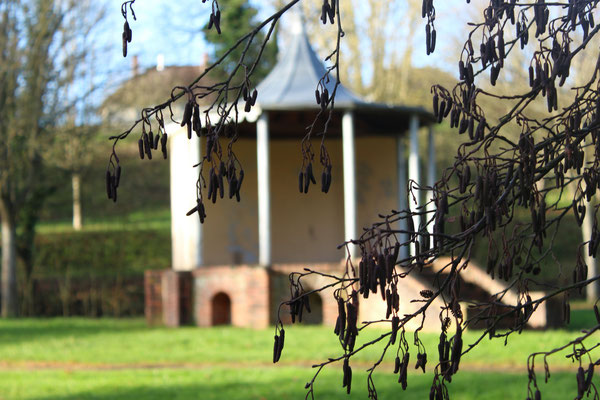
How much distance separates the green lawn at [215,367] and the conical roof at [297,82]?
395cm

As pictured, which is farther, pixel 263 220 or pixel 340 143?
pixel 340 143

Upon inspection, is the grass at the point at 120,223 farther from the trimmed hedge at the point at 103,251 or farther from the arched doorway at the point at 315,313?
the arched doorway at the point at 315,313

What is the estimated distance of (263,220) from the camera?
50.8ft

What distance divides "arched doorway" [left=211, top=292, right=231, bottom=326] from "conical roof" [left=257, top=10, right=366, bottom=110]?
3.57 meters

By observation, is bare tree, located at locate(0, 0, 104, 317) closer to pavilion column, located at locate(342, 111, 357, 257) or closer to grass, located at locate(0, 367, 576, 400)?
pavilion column, located at locate(342, 111, 357, 257)

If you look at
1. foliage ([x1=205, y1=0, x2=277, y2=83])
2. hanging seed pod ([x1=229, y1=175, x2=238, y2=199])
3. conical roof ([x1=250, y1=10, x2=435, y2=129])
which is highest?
foliage ([x1=205, y1=0, x2=277, y2=83])

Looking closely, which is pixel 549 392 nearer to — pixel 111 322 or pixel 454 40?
pixel 111 322

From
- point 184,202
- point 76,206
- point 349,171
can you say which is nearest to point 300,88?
point 349,171

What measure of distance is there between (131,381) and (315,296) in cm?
705

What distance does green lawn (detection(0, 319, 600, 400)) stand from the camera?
26.7 ft

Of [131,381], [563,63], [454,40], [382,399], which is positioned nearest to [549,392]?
[382,399]

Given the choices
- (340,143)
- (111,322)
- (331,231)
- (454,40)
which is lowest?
(111,322)

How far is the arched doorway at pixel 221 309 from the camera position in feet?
52.6

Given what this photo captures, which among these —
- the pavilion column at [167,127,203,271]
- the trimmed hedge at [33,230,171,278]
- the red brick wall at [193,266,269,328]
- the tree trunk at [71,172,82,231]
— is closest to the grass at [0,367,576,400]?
the red brick wall at [193,266,269,328]
